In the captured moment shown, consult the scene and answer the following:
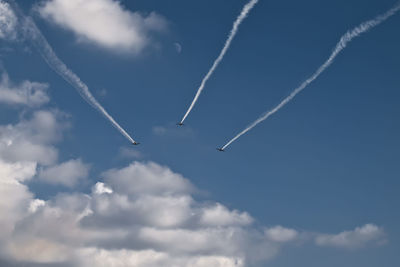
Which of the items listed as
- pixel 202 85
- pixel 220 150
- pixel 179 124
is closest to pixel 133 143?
pixel 179 124

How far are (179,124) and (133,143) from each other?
2781 centimetres

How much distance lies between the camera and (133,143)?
129500 mm

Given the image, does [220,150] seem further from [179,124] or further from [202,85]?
[202,85]

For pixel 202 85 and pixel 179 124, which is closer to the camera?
pixel 202 85

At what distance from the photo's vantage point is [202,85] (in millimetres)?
96688

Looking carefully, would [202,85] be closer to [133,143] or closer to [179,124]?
[179,124]

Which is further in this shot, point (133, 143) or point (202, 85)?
point (133, 143)

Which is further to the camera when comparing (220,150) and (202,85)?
(220,150)

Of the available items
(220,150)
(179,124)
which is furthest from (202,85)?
(220,150)

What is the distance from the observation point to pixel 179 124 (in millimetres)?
123625

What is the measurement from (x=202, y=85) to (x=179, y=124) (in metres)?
32.8

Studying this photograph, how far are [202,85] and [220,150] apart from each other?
44677 mm

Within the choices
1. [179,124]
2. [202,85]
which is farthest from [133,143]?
[202,85]

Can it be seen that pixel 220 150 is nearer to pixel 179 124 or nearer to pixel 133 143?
pixel 179 124
